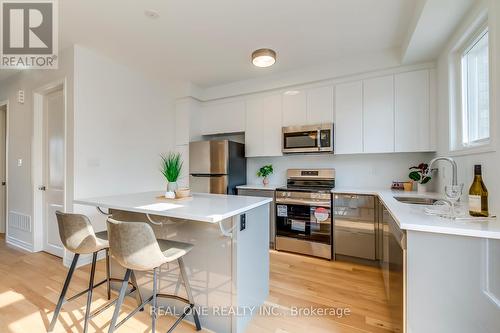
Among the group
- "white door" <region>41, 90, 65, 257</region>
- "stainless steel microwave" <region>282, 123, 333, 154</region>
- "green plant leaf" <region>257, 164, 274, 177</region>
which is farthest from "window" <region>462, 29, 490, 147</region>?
"white door" <region>41, 90, 65, 257</region>

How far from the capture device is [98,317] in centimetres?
176

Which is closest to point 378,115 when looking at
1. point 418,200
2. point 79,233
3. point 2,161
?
point 418,200

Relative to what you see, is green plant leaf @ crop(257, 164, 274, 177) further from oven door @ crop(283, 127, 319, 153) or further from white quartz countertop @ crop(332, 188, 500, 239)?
white quartz countertop @ crop(332, 188, 500, 239)

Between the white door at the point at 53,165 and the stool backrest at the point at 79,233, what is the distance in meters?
1.75

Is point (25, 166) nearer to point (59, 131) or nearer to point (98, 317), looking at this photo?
point (59, 131)

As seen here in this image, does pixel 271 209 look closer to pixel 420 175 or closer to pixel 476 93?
pixel 420 175

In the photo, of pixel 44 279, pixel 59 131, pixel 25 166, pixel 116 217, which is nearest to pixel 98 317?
pixel 116 217

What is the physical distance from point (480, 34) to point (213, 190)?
10.9ft

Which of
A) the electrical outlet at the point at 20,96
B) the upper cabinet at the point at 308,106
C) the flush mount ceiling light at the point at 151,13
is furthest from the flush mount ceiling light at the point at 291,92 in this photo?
the electrical outlet at the point at 20,96

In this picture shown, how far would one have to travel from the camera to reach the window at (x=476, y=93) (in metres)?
1.72

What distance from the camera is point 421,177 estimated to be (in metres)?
2.68

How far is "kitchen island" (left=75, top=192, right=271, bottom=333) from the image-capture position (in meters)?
1.53

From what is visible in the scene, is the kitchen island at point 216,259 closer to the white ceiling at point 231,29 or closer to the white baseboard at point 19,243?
the white ceiling at point 231,29

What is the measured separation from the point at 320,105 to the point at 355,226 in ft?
5.63
